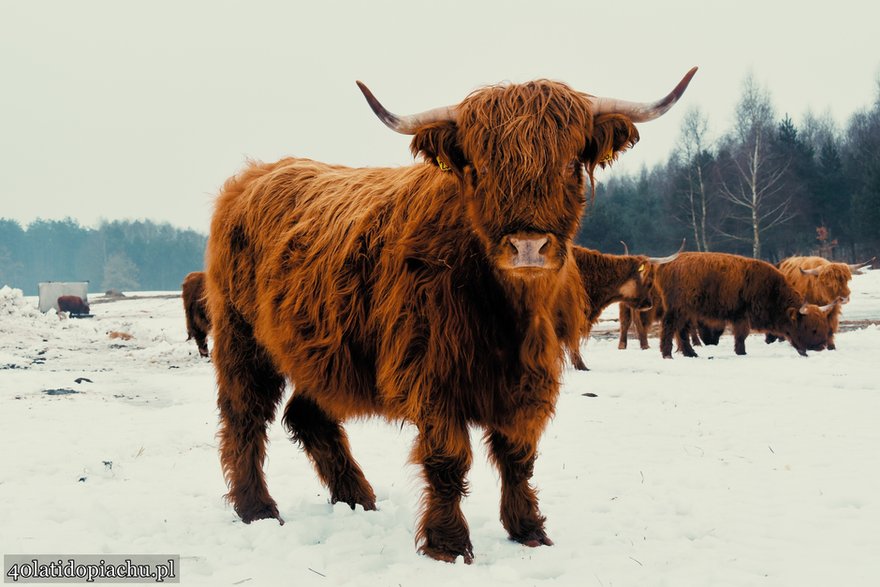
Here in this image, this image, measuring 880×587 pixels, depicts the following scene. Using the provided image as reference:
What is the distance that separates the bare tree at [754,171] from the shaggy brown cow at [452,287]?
30.2 meters

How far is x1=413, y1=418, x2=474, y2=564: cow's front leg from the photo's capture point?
10.8 feet

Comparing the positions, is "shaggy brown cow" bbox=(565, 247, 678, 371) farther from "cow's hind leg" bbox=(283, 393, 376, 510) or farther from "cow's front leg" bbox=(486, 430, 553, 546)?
"cow's front leg" bbox=(486, 430, 553, 546)

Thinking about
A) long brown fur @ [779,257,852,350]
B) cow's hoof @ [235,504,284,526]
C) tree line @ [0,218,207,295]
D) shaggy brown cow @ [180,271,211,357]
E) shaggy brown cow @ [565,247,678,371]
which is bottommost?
tree line @ [0,218,207,295]

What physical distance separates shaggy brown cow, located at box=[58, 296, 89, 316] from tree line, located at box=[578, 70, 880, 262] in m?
23.9

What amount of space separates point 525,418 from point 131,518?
2268 millimetres

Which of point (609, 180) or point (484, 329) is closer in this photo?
point (484, 329)

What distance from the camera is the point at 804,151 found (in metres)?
42.6

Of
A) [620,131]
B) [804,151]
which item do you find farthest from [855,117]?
[620,131]

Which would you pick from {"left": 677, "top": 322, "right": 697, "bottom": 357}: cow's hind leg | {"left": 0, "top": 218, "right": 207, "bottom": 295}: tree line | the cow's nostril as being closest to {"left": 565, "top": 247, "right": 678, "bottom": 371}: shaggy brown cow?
{"left": 677, "top": 322, "right": 697, "bottom": 357}: cow's hind leg

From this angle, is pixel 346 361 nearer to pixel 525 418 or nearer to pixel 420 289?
pixel 420 289

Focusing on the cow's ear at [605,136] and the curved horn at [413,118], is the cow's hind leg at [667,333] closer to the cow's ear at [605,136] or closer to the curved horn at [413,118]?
the cow's ear at [605,136]

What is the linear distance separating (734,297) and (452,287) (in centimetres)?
1325

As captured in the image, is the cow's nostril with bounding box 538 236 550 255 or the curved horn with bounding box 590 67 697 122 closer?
the cow's nostril with bounding box 538 236 550 255

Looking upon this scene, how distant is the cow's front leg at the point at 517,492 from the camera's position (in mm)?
3639
